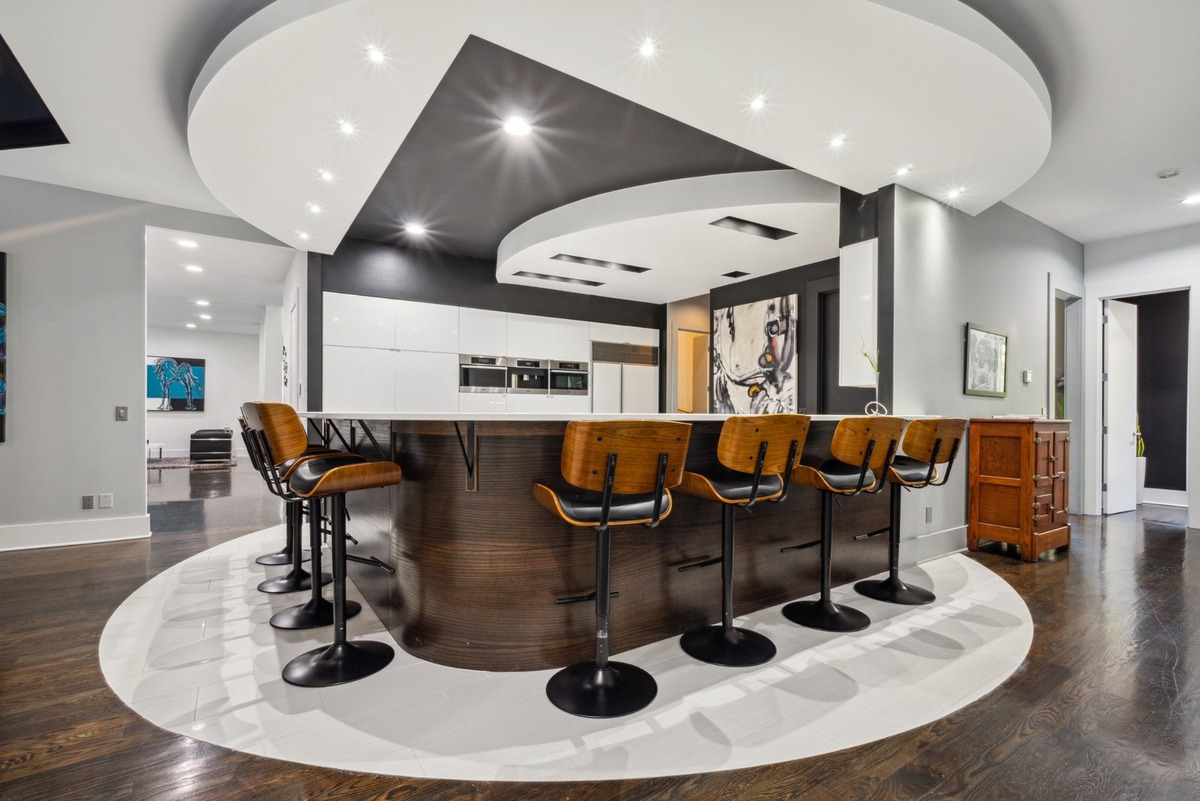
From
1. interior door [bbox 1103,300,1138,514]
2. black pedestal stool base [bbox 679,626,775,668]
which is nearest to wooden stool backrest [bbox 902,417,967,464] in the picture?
black pedestal stool base [bbox 679,626,775,668]

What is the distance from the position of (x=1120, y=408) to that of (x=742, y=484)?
5843mm

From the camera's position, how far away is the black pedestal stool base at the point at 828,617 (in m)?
2.50

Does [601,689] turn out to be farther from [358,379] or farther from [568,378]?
[568,378]

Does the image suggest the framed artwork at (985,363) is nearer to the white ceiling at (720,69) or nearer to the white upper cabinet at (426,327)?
the white ceiling at (720,69)

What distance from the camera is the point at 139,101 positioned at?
3023mm

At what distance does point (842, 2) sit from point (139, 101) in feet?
11.8

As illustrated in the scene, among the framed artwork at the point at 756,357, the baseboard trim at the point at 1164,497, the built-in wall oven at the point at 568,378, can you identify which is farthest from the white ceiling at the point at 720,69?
the baseboard trim at the point at 1164,497

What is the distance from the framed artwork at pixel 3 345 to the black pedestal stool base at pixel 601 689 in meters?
4.58

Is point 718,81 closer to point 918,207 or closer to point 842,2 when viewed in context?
point 842,2

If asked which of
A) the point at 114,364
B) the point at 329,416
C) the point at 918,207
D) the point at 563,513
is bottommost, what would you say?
the point at 563,513

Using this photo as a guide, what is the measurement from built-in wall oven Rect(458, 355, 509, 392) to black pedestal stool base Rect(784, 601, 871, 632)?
4.28 metres

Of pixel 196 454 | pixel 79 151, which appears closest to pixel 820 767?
pixel 79 151

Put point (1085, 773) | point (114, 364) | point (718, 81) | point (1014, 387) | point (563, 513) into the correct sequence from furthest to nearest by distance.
Result: point (1014, 387), point (114, 364), point (718, 81), point (563, 513), point (1085, 773)

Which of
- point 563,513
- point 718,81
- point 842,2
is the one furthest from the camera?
point 718,81
